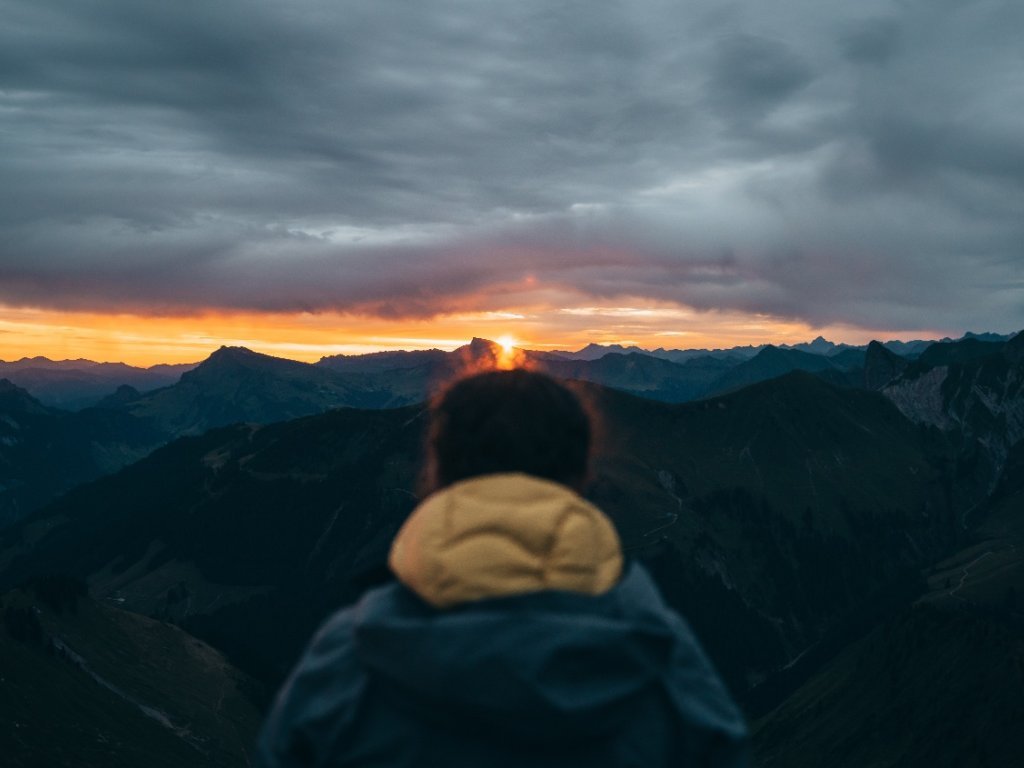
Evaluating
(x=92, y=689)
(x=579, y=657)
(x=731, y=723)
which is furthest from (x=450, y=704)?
(x=92, y=689)

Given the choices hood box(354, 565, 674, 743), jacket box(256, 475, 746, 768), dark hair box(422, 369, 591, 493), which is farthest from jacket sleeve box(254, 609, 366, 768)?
dark hair box(422, 369, 591, 493)

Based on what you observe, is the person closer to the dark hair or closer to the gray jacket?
the gray jacket

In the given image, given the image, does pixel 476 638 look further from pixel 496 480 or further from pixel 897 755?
pixel 897 755

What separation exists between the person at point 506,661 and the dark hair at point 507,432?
38cm

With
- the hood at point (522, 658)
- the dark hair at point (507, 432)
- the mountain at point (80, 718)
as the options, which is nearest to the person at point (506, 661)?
the hood at point (522, 658)

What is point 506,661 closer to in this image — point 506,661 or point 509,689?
point 506,661

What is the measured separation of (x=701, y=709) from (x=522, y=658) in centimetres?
163

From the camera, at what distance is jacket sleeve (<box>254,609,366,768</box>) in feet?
19.4

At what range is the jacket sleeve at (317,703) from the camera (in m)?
5.93

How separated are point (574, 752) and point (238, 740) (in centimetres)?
21861

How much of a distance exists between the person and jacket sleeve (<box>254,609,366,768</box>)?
11 millimetres

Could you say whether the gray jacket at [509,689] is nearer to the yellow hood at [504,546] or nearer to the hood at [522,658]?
the hood at [522,658]

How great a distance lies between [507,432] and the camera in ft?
21.7

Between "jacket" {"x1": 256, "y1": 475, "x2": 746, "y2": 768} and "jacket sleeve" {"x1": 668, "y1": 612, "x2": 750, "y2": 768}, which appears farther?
"jacket sleeve" {"x1": 668, "y1": 612, "x2": 750, "y2": 768}
